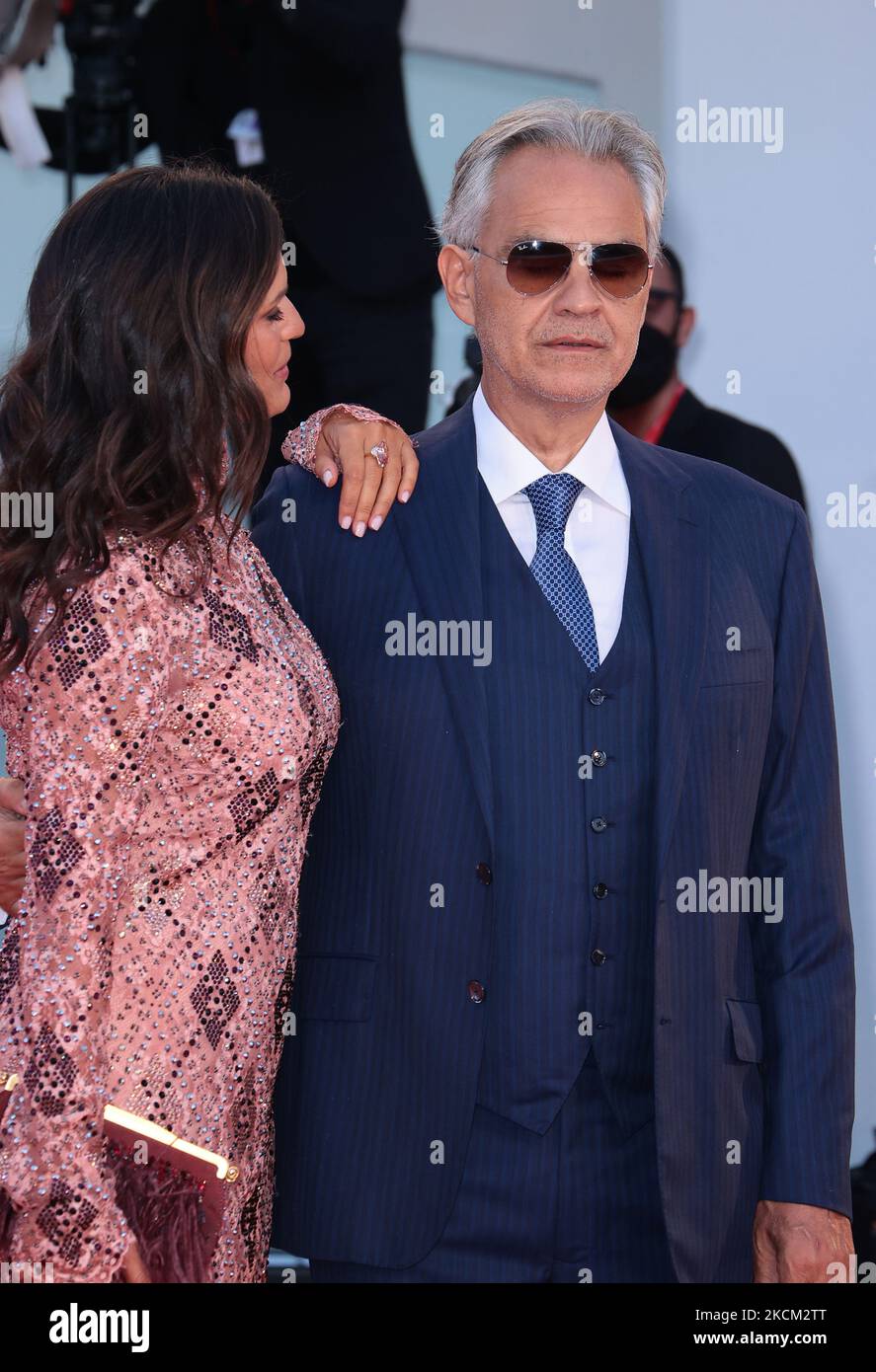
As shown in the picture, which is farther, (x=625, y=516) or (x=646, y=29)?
(x=646, y=29)

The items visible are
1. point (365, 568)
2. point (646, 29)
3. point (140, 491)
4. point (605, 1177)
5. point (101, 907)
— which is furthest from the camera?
point (646, 29)

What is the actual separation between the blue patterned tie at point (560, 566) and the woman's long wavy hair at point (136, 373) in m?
0.45

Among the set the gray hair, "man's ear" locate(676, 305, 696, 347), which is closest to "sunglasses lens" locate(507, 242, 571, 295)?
the gray hair

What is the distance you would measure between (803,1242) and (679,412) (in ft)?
7.35

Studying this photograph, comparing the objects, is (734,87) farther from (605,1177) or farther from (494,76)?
(605,1177)

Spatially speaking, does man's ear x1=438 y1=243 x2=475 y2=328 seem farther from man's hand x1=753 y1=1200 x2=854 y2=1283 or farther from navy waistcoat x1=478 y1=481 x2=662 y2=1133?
man's hand x1=753 y1=1200 x2=854 y2=1283

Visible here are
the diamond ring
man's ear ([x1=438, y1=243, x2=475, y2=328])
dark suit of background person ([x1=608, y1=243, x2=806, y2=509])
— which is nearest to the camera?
the diamond ring

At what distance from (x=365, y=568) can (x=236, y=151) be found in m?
1.92

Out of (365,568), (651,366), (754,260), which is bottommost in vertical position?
(365,568)

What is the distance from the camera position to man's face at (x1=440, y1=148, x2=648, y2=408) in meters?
2.29

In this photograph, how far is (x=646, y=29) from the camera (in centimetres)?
381

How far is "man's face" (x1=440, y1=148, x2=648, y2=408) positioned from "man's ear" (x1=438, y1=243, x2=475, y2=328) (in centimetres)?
9

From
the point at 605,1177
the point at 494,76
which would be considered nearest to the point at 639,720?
the point at 605,1177

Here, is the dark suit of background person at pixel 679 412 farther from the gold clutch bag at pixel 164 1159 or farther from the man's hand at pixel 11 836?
the gold clutch bag at pixel 164 1159
